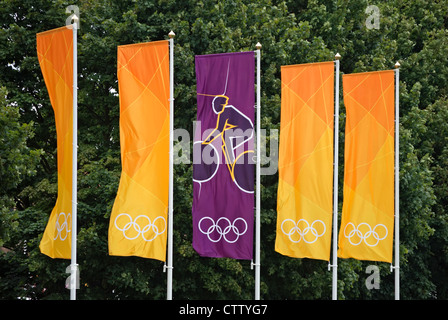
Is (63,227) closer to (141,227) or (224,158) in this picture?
(141,227)

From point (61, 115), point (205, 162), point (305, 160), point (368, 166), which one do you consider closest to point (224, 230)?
point (205, 162)

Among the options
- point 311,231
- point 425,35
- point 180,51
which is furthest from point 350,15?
point 311,231

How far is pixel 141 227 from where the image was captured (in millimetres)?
15805

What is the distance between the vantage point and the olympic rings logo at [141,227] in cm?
1572

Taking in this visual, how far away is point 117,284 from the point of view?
20797mm

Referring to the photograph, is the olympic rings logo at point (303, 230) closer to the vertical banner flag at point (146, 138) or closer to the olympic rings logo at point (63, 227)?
the vertical banner flag at point (146, 138)

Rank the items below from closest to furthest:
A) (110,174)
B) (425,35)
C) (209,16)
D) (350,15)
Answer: (110,174), (209,16), (350,15), (425,35)

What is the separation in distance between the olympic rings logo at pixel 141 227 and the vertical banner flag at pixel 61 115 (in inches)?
49.3

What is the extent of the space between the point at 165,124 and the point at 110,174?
5.02 m

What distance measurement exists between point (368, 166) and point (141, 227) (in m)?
6.53

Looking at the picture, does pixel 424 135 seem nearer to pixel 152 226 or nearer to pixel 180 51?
pixel 180 51

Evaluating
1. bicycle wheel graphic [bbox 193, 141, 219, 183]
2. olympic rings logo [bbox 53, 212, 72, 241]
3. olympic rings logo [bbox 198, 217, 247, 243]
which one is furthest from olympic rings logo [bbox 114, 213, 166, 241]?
bicycle wheel graphic [bbox 193, 141, 219, 183]

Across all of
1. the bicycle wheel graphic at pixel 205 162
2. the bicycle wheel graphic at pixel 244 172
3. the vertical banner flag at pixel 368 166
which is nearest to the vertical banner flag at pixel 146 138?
the bicycle wheel graphic at pixel 205 162

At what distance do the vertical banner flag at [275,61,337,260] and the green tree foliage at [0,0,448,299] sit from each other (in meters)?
4.05
